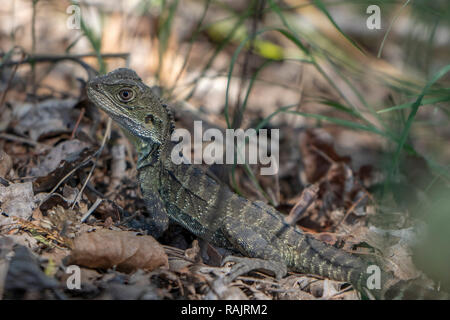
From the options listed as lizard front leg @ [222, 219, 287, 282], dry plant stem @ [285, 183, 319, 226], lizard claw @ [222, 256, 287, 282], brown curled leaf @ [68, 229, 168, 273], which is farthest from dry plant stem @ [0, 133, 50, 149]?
dry plant stem @ [285, 183, 319, 226]

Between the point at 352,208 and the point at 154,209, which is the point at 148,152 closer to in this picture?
the point at 154,209

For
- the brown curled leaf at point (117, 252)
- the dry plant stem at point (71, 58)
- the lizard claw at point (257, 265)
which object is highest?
the dry plant stem at point (71, 58)

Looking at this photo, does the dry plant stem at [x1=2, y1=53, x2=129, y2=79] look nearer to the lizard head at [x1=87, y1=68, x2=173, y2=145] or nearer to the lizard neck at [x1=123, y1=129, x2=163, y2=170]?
the lizard head at [x1=87, y1=68, x2=173, y2=145]

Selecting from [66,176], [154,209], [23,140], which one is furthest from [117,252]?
[23,140]

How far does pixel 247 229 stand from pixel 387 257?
4.90 feet

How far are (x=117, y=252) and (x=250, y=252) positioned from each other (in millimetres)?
1541

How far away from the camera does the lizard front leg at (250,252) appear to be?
4.12 metres

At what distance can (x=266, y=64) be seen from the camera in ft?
19.4

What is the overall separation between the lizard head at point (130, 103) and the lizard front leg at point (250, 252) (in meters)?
1.35

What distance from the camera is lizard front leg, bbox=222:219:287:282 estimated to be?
13.5 feet

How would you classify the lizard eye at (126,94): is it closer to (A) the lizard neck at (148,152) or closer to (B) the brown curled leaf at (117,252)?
(A) the lizard neck at (148,152)

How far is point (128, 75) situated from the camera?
Answer: 4.84 m

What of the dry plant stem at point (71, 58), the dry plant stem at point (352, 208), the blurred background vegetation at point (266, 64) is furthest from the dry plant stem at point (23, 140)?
the dry plant stem at point (352, 208)

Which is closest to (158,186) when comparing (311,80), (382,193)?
(382,193)
